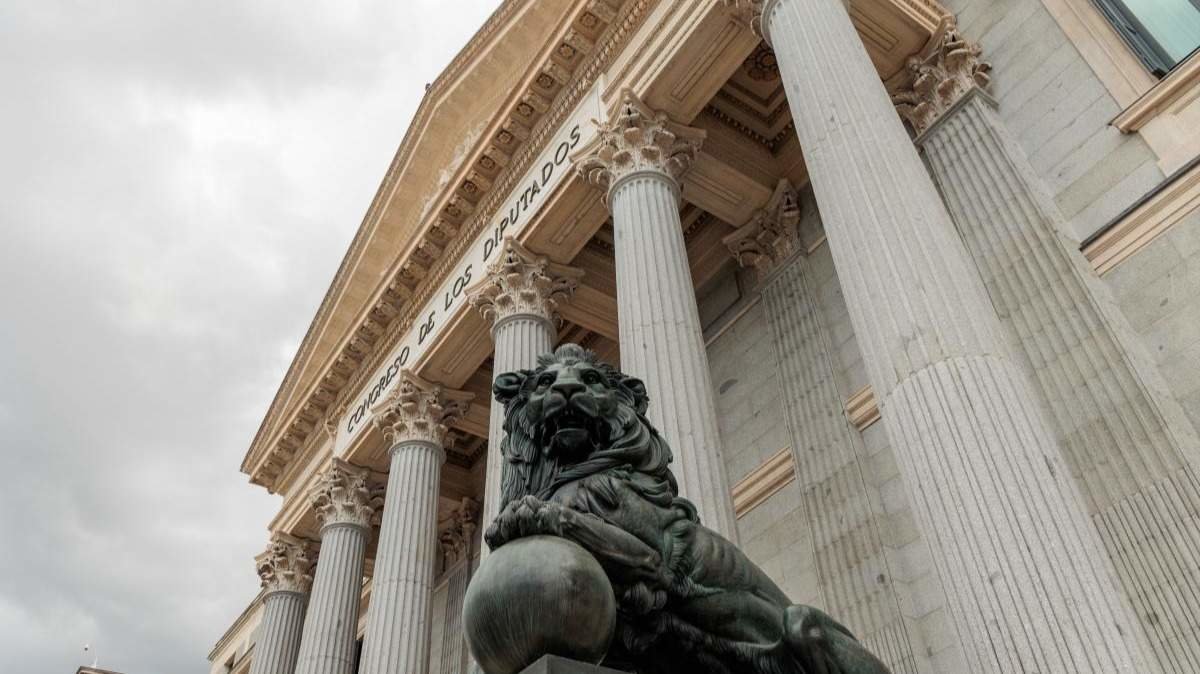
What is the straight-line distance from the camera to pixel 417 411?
1706cm

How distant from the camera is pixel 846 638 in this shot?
318 centimetres

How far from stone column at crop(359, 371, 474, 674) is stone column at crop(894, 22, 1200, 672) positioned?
10.0 meters

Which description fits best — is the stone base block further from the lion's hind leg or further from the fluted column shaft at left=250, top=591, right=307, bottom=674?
the fluted column shaft at left=250, top=591, right=307, bottom=674

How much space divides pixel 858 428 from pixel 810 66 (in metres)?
5.16

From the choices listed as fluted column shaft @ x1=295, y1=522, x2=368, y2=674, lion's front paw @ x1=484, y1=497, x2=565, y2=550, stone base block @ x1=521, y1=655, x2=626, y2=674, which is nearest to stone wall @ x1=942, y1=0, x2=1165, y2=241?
lion's front paw @ x1=484, y1=497, x2=565, y2=550

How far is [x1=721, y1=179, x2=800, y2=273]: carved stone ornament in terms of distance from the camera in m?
14.5

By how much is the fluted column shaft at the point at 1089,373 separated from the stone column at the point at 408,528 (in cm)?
1006

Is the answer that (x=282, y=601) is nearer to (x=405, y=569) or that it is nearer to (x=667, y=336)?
(x=405, y=569)

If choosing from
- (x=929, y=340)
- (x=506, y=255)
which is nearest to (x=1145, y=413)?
(x=929, y=340)

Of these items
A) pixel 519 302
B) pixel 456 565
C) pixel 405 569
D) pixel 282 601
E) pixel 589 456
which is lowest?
pixel 589 456

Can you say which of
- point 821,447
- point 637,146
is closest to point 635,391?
point 637,146

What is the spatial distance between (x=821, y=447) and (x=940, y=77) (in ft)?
17.1

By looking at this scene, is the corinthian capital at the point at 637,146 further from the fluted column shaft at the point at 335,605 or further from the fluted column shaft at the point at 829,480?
the fluted column shaft at the point at 335,605

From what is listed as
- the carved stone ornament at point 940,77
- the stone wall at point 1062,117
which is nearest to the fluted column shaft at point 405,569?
the carved stone ornament at point 940,77
